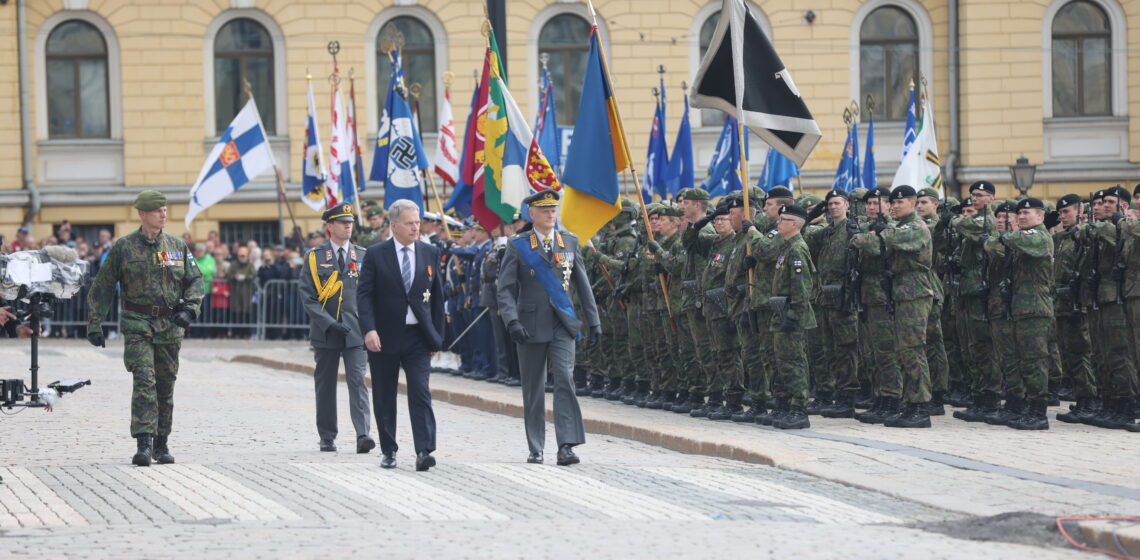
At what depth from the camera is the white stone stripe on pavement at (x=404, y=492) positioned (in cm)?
975

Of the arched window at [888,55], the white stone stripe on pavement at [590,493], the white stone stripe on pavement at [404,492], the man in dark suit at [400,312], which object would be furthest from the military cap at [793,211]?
the arched window at [888,55]

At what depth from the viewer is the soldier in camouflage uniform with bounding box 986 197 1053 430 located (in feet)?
46.5

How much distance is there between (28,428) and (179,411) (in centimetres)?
192

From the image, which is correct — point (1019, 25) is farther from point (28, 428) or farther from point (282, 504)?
point (282, 504)

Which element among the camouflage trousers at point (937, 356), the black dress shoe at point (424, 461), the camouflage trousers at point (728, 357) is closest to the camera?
the black dress shoe at point (424, 461)

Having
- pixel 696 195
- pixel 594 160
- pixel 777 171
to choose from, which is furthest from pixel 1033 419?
pixel 777 171

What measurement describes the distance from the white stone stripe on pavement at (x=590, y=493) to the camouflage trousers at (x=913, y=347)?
3.89 m

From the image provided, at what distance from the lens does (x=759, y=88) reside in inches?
591

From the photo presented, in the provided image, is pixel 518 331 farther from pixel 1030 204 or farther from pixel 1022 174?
pixel 1022 174

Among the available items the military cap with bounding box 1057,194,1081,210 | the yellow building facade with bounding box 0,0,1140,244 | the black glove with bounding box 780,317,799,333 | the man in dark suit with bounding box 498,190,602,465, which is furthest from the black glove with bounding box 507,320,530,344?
the yellow building facade with bounding box 0,0,1140,244

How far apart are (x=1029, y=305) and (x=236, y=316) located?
Answer: 685 inches

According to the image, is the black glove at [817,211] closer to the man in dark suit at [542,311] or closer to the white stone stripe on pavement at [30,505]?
the man in dark suit at [542,311]

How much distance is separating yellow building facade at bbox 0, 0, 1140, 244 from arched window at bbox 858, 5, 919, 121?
0.12ft

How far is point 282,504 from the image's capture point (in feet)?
33.0
